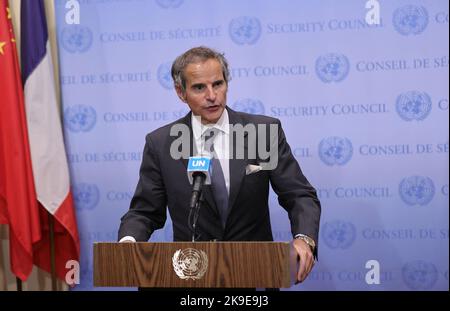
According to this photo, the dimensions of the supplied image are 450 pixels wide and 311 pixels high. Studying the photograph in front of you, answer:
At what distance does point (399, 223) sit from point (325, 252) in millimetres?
582

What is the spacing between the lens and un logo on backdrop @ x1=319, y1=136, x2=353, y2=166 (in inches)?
171

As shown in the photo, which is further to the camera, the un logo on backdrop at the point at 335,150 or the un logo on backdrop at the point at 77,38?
the un logo on backdrop at the point at 77,38

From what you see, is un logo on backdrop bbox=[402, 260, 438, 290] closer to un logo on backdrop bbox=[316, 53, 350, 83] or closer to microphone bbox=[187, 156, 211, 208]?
un logo on backdrop bbox=[316, 53, 350, 83]

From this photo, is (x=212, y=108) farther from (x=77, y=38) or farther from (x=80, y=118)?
(x=77, y=38)

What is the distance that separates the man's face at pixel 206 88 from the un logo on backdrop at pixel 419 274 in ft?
6.82

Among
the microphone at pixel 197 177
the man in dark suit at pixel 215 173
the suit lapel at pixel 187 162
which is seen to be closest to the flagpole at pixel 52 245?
the man in dark suit at pixel 215 173

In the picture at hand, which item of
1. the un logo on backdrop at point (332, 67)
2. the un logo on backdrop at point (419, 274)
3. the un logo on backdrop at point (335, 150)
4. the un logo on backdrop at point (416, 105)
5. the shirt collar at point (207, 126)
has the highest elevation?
the un logo on backdrop at point (332, 67)

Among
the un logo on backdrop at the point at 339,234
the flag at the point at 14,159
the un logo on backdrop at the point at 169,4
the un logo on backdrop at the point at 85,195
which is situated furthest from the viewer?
the un logo on backdrop at the point at 85,195

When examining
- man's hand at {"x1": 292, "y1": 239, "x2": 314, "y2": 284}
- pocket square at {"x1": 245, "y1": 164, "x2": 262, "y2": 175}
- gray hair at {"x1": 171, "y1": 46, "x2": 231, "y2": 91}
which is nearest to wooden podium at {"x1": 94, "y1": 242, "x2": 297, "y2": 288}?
man's hand at {"x1": 292, "y1": 239, "x2": 314, "y2": 284}

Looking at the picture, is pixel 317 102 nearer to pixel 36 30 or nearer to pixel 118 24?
pixel 118 24

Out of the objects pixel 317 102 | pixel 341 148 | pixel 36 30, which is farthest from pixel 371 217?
pixel 36 30

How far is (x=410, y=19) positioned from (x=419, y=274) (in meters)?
1.86

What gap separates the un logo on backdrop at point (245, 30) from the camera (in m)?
4.42

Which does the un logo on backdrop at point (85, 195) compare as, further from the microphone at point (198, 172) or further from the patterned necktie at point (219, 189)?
the microphone at point (198, 172)
